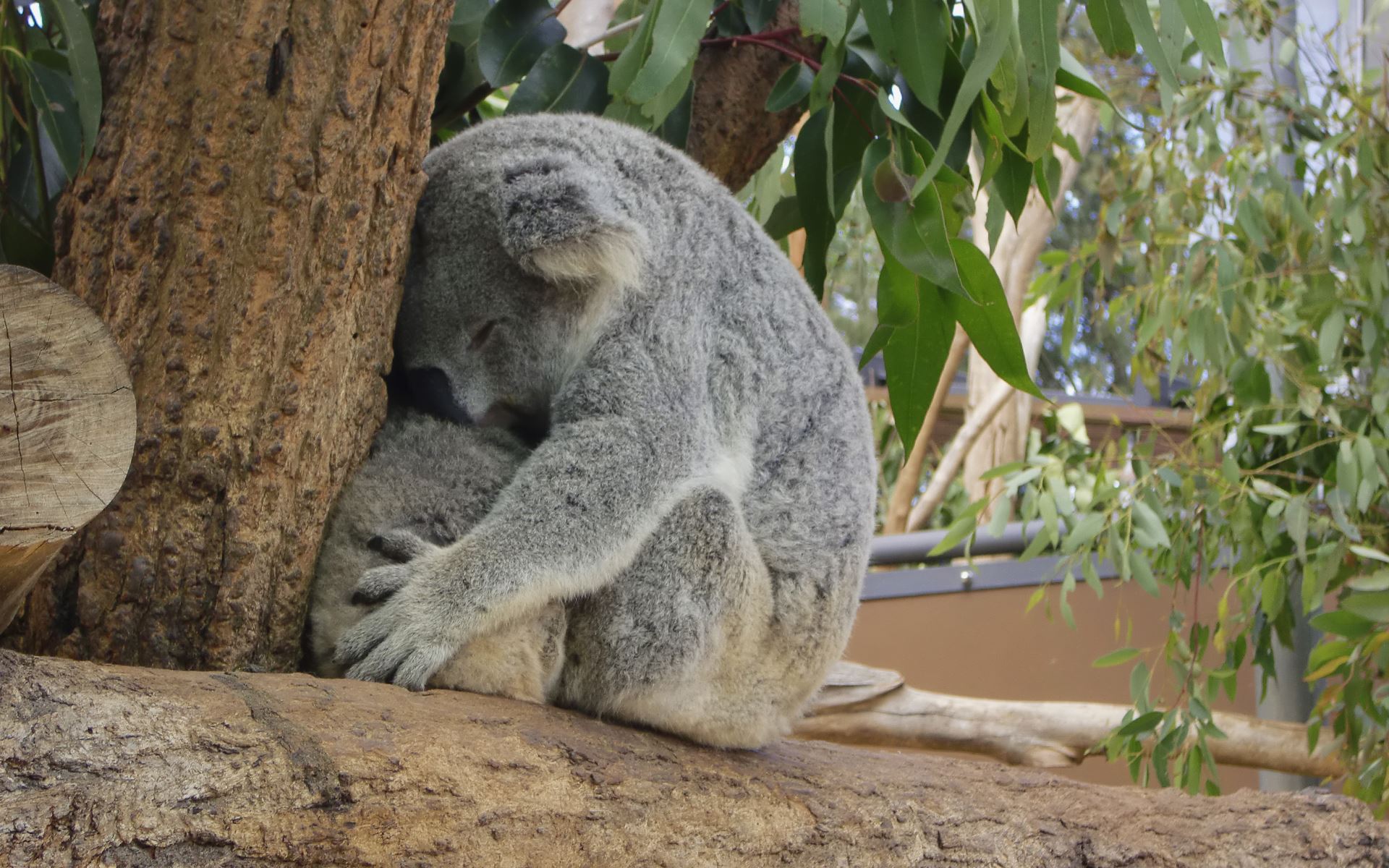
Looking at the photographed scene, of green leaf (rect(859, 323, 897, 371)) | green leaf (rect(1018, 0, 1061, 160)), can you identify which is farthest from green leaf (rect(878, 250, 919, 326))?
green leaf (rect(1018, 0, 1061, 160))

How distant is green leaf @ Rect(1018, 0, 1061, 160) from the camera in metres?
2.04

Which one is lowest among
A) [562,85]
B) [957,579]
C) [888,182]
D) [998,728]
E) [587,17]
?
[998,728]

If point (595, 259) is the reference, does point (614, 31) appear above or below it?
above

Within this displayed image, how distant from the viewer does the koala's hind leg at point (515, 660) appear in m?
1.93

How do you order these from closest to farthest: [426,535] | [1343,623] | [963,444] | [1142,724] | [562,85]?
1. [426,535]
2. [562,85]
3. [1343,623]
4. [1142,724]
5. [963,444]

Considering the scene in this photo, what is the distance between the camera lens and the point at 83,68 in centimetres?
178

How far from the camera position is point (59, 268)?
1821mm

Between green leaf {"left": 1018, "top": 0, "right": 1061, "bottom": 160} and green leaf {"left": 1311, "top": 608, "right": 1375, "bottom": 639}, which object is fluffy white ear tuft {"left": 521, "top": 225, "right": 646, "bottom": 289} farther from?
green leaf {"left": 1311, "top": 608, "right": 1375, "bottom": 639}

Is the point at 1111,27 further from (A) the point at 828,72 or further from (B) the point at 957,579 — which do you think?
(B) the point at 957,579

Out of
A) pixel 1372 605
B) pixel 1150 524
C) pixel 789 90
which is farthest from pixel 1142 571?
pixel 789 90

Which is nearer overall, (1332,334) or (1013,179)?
(1013,179)

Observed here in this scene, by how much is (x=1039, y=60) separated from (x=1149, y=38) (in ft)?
0.71

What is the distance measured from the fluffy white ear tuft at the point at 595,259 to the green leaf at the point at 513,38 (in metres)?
0.68

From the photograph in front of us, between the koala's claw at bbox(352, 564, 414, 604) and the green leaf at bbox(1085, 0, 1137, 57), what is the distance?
1.49 m
